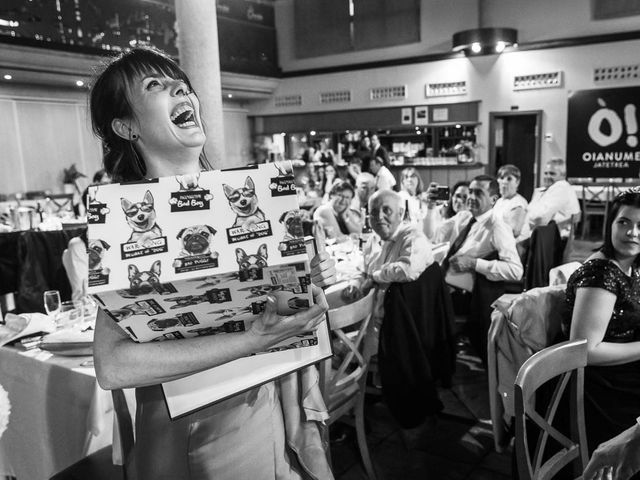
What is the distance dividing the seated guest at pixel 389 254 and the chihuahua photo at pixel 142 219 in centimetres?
222

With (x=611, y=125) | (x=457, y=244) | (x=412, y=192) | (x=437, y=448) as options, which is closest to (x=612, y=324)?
(x=437, y=448)

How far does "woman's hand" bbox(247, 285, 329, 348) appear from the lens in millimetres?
917

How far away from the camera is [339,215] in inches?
203

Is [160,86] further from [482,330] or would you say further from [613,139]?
[613,139]

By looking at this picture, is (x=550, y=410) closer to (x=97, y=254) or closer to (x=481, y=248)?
(x=97, y=254)

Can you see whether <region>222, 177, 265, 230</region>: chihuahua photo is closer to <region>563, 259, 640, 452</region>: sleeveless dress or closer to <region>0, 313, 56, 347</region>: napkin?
<region>563, 259, 640, 452</region>: sleeveless dress

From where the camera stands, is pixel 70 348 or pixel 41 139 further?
pixel 41 139

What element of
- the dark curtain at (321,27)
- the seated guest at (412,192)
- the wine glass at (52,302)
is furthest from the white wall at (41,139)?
the wine glass at (52,302)

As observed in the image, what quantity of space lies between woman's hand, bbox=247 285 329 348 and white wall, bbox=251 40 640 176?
10.3m

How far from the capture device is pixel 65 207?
27.2 ft

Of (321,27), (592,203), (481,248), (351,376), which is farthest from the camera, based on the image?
(321,27)

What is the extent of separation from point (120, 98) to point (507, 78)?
1062 centimetres

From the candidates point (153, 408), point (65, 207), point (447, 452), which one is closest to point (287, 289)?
point (153, 408)

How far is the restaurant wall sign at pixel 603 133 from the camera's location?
9258 mm
